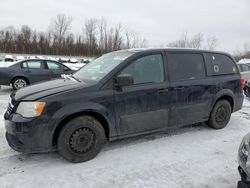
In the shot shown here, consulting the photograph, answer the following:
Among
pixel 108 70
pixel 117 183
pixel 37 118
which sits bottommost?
pixel 117 183

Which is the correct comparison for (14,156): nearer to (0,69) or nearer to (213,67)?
(213,67)

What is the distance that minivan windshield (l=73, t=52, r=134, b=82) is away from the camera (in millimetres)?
3711

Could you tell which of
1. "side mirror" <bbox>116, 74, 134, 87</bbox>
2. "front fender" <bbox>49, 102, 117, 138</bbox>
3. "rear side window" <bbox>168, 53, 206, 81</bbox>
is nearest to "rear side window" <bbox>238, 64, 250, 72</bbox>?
"rear side window" <bbox>168, 53, 206, 81</bbox>

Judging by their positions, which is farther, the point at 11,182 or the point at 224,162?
the point at 224,162

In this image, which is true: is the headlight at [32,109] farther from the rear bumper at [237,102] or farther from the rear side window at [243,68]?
the rear side window at [243,68]

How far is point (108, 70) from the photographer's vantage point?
367cm

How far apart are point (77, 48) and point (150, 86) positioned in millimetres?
59620

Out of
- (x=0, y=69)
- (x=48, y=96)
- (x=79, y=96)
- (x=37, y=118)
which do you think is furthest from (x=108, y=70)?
(x=0, y=69)

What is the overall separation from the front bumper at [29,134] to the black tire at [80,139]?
22 cm

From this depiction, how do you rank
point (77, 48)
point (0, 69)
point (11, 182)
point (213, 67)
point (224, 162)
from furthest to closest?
point (77, 48)
point (0, 69)
point (213, 67)
point (224, 162)
point (11, 182)

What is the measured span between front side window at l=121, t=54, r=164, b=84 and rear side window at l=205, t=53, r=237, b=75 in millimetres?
1302

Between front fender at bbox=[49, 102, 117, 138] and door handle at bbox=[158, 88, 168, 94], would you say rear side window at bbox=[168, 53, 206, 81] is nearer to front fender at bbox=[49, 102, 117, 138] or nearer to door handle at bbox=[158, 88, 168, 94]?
door handle at bbox=[158, 88, 168, 94]

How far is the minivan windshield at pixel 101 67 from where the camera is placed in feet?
12.2

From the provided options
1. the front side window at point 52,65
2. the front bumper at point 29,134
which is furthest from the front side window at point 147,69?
the front side window at point 52,65
